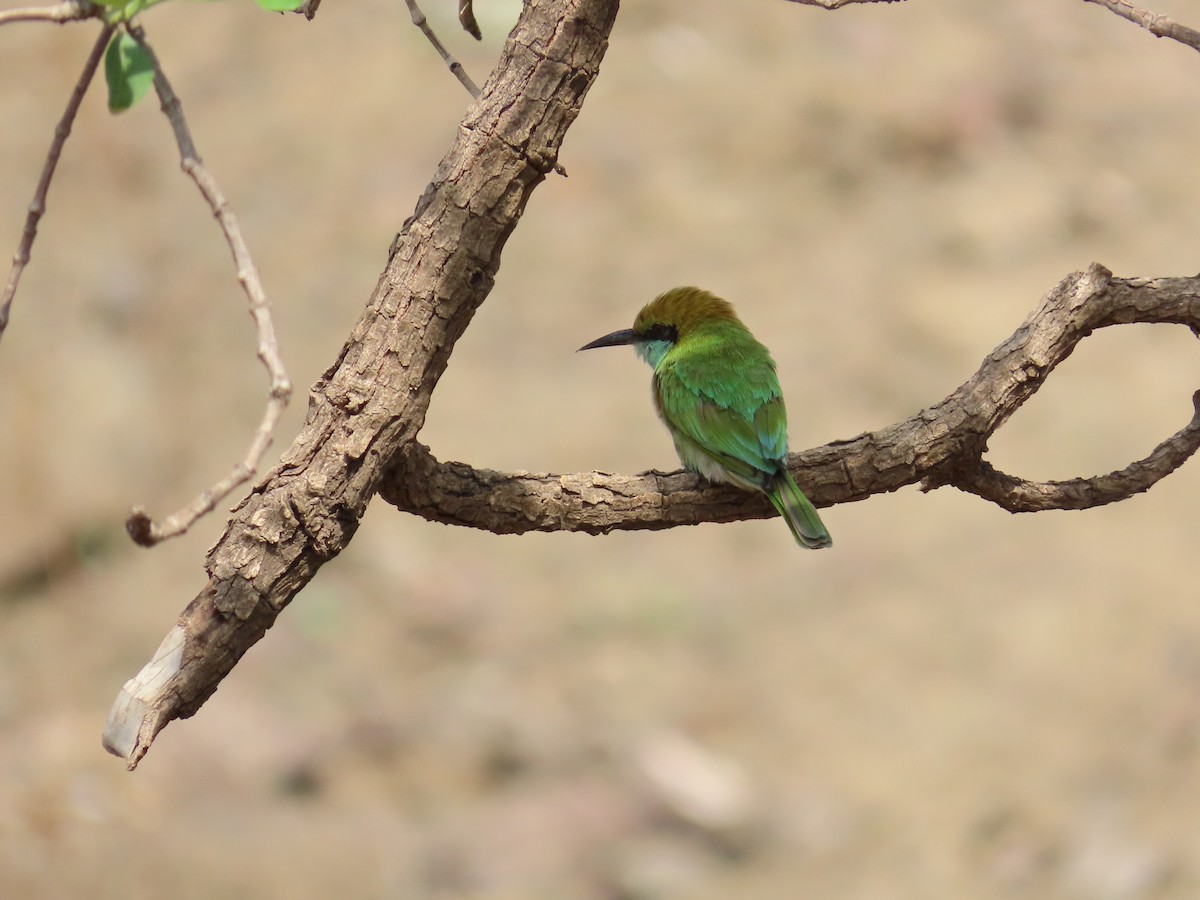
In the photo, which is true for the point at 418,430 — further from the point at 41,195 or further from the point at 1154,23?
the point at 1154,23

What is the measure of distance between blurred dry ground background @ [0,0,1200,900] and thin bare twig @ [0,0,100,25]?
4.04m

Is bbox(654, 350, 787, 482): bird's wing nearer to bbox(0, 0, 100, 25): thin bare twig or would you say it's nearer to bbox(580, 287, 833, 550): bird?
bbox(580, 287, 833, 550): bird

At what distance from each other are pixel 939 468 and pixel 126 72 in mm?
1513

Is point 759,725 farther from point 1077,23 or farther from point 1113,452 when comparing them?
point 1077,23

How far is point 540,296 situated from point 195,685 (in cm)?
527

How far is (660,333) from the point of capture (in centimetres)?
378

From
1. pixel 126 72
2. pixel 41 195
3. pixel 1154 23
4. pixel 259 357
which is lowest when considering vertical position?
pixel 259 357

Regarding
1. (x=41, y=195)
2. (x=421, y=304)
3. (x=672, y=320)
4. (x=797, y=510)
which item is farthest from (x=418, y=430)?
(x=672, y=320)

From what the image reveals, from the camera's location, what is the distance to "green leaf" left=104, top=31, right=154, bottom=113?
7.25ft

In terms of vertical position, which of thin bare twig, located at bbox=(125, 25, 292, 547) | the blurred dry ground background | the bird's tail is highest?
the blurred dry ground background

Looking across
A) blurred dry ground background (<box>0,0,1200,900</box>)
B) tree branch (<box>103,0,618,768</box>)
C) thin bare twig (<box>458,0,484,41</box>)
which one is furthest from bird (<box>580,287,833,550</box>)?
blurred dry ground background (<box>0,0,1200,900</box>)

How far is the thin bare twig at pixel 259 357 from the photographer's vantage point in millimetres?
1449

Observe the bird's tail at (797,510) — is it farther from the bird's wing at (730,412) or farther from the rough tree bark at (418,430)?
the rough tree bark at (418,430)

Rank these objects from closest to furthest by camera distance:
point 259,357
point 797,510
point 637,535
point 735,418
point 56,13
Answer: point 259,357
point 56,13
point 797,510
point 735,418
point 637,535
